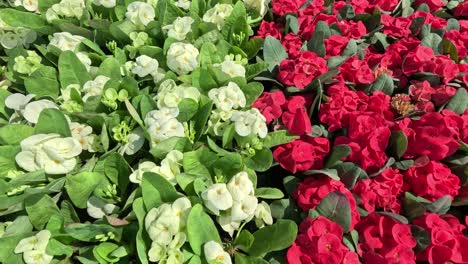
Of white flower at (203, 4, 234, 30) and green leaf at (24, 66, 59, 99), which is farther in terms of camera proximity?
white flower at (203, 4, 234, 30)

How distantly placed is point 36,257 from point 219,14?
148 centimetres

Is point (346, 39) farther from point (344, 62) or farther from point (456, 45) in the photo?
point (456, 45)

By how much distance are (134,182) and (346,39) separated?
1.34m

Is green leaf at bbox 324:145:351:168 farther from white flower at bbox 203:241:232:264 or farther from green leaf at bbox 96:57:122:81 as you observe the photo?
green leaf at bbox 96:57:122:81

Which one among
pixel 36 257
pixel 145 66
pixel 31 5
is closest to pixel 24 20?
pixel 31 5

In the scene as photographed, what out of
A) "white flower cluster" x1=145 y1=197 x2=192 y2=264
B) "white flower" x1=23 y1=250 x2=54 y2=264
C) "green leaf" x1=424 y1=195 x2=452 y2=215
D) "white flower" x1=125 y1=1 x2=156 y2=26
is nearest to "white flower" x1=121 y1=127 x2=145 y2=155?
"white flower cluster" x1=145 y1=197 x2=192 y2=264

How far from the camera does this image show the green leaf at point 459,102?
1.87m

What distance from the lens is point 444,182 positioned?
1.65m

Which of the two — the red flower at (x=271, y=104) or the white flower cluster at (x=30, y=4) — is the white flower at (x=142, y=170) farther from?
the white flower cluster at (x=30, y=4)

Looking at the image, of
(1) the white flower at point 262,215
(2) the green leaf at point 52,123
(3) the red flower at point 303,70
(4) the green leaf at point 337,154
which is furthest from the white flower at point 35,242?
(3) the red flower at point 303,70

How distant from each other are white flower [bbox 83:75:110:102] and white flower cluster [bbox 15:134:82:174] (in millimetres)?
281

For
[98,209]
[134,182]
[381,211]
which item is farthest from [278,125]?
[98,209]

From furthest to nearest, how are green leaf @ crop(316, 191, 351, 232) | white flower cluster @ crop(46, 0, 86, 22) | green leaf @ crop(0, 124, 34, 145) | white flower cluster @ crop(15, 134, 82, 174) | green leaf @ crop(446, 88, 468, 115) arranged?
white flower cluster @ crop(46, 0, 86, 22), green leaf @ crop(446, 88, 468, 115), green leaf @ crop(0, 124, 34, 145), white flower cluster @ crop(15, 134, 82, 174), green leaf @ crop(316, 191, 351, 232)

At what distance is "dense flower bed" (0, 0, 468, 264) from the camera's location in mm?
1493
